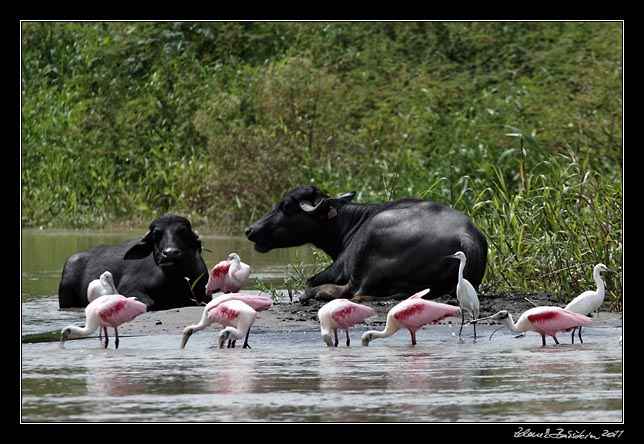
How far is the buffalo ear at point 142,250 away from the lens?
12.7 m

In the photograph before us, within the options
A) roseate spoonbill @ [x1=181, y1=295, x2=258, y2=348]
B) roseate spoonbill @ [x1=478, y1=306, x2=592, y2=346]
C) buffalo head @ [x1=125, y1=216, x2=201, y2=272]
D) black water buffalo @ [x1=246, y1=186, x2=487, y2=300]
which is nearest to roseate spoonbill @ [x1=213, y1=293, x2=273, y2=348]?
roseate spoonbill @ [x1=181, y1=295, x2=258, y2=348]

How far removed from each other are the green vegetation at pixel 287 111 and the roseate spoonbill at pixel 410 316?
6.91 meters

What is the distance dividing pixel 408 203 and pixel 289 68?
1054cm

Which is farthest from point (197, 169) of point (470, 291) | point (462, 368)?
point (462, 368)

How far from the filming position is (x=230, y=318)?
383 inches

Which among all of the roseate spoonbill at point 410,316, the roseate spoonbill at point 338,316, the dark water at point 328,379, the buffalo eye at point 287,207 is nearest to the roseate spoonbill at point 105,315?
the dark water at point 328,379

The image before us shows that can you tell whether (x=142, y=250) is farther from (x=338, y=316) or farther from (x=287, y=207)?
(x=338, y=316)

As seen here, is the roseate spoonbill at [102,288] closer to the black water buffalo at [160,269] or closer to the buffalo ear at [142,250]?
the black water buffalo at [160,269]

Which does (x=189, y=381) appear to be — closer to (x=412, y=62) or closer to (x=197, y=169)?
(x=197, y=169)

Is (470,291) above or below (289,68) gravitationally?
below

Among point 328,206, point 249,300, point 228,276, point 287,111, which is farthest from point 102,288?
point 287,111

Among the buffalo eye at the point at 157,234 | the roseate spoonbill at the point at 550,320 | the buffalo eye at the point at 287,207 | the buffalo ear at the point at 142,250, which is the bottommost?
the roseate spoonbill at the point at 550,320

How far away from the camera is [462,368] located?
8.61 metres

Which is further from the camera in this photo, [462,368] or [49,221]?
[49,221]
